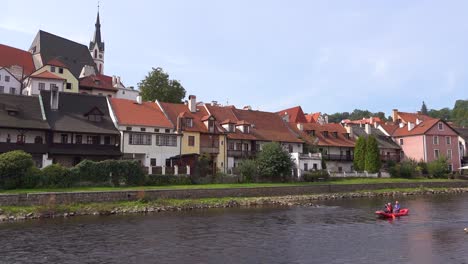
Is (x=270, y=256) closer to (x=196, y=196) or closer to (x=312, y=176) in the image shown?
(x=196, y=196)

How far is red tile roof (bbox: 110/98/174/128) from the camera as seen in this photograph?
55.6 m

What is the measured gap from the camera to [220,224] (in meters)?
33.2

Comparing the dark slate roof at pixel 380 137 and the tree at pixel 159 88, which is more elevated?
the tree at pixel 159 88

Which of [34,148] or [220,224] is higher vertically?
[34,148]

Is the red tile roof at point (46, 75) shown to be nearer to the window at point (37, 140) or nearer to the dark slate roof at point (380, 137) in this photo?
the window at point (37, 140)

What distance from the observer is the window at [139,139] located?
2134 inches

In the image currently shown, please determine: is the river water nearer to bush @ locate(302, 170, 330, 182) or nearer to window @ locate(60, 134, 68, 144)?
window @ locate(60, 134, 68, 144)

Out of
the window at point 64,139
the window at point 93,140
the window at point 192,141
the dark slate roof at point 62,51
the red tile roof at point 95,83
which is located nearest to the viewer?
the window at point 64,139

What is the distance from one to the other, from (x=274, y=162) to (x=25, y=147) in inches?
1154

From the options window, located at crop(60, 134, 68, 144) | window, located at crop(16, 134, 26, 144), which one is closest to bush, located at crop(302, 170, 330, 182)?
window, located at crop(60, 134, 68, 144)

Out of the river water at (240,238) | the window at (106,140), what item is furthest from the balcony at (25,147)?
the river water at (240,238)

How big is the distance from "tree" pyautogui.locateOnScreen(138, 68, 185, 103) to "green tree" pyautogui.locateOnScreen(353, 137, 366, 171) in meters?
33.7

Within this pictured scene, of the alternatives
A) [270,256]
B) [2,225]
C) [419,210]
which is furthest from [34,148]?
[419,210]

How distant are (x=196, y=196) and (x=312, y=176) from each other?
70.5 ft
